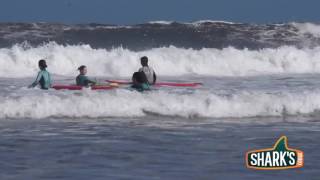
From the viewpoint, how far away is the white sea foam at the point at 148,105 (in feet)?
48.8

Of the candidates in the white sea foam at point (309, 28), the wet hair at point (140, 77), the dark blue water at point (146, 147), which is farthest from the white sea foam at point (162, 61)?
the dark blue water at point (146, 147)

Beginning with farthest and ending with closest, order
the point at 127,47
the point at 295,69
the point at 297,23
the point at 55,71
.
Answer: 1. the point at 297,23
2. the point at 127,47
3. the point at 295,69
4. the point at 55,71

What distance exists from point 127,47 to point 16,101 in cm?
1858

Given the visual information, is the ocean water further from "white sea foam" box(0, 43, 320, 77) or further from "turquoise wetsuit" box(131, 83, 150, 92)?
"turquoise wetsuit" box(131, 83, 150, 92)

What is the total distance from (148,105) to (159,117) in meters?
0.49

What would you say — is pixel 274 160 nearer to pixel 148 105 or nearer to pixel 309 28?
pixel 148 105

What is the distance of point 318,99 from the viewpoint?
16203mm

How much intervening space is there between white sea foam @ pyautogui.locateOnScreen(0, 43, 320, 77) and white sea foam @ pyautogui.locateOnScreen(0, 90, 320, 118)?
10512mm

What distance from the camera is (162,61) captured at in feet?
93.6

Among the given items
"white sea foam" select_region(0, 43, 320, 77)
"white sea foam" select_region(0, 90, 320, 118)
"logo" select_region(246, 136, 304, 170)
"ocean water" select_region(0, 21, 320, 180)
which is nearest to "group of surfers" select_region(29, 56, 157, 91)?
"ocean water" select_region(0, 21, 320, 180)

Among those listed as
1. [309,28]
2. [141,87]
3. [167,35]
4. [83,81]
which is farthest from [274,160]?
[309,28]

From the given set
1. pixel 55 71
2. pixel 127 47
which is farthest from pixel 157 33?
pixel 55 71

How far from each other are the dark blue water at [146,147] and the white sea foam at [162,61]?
1260 cm

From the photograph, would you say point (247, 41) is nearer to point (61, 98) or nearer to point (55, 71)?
point (55, 71)
